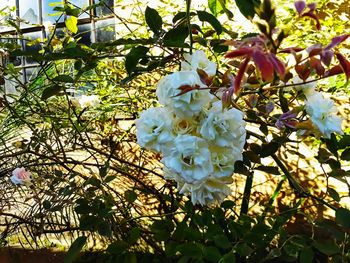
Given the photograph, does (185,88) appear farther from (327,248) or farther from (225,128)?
(327,248)

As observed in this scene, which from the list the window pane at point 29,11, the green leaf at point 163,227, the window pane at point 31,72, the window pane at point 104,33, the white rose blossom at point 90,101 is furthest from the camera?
the window pane at point 29,11

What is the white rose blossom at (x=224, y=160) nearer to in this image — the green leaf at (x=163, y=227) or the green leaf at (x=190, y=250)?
the green leaf at (x=190, y=250)

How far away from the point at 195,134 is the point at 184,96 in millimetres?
86

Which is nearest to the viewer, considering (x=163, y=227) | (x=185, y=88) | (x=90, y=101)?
(x=185, y=88)

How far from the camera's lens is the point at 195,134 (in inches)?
35.1

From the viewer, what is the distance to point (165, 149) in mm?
895

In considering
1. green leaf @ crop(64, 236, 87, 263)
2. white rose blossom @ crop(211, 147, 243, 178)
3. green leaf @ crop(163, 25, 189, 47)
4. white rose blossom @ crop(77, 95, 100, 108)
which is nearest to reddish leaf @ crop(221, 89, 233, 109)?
white rose blossom @ crop(211, 147, 243, 178)

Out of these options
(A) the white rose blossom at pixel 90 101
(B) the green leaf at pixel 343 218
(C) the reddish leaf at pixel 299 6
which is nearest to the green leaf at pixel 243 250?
(B) the green leaf at pixel 343 218

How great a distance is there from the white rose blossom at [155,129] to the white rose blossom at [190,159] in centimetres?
4

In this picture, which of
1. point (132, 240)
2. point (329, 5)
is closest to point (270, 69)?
point (132, 240)

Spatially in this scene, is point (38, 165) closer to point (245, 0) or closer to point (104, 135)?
point (104, 135)

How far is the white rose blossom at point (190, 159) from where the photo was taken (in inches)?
33.3

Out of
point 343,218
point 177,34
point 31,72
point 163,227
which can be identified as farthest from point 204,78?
point 31,72

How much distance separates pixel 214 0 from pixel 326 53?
1.44 feet
